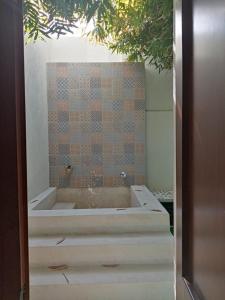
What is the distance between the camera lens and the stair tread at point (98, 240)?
2174 mm

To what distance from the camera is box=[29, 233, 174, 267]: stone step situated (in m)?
2.13

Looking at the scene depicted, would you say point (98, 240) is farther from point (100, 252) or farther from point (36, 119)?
point (36, 119)

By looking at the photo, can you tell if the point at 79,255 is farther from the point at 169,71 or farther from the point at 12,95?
the point at 169,71

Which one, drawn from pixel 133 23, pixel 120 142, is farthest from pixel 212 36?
pixel 120 142

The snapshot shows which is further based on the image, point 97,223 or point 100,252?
point 97,223

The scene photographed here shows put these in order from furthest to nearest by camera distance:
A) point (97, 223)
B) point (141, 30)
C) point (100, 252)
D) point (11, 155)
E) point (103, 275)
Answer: point (141, 30) → point (97, 223) → point (100, 252) → point (103, 275) → point (11, 155)

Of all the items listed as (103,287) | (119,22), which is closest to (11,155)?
(103,287)

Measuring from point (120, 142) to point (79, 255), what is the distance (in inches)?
79.0

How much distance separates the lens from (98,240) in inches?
88.1

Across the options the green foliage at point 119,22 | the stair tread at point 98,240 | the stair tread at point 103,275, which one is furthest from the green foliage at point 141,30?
the stair tread at point 103,275

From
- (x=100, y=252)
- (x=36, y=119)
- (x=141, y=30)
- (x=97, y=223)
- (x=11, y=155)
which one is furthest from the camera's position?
(x=36, y=119)

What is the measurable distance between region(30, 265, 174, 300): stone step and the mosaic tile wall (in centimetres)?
197

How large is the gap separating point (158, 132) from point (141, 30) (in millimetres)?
1359

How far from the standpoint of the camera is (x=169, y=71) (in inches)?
151
